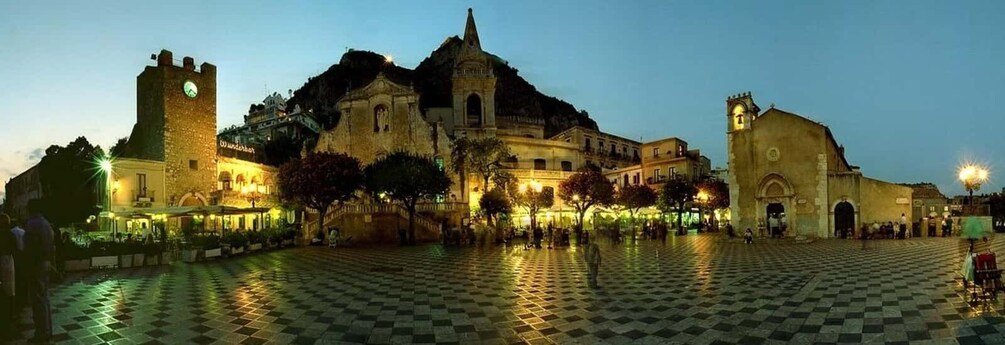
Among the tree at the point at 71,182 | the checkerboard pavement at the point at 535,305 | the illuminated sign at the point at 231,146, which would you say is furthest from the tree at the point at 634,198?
the tree at the point at 71,182

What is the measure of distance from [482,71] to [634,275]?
42920 mm

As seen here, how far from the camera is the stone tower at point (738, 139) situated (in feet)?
110

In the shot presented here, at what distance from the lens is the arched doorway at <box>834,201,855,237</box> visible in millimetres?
30500

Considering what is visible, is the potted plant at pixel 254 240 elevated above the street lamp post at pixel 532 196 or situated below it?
below

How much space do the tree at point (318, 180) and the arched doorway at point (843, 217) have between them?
28.4m

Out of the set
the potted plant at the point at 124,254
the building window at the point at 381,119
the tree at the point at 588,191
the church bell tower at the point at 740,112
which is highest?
the building window at the point at 381,119

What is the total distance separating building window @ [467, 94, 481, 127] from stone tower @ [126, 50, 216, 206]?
2360 centimetres

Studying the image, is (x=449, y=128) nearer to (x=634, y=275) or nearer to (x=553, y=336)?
(x=634, y=275)

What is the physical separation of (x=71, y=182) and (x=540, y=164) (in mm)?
37619

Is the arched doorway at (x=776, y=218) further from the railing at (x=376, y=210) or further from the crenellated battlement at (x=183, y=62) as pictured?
the crenellated battlement at (x=183, y=62)

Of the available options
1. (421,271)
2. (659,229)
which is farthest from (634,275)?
(659,229)

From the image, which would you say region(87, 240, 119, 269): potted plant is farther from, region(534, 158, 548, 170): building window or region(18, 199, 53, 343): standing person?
region(534, 158, 548, 170): building window

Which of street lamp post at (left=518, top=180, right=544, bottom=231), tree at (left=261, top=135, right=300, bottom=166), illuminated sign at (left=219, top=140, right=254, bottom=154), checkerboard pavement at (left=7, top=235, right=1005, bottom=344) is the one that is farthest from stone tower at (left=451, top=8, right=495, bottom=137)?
checkerboard pavement at (left=7, top=235, right=1005, bottom=344)

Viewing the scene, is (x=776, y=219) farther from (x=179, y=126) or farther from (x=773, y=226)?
(x=179, y=126)
